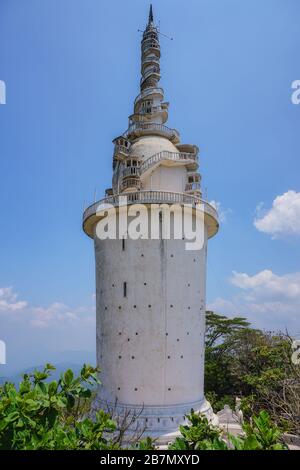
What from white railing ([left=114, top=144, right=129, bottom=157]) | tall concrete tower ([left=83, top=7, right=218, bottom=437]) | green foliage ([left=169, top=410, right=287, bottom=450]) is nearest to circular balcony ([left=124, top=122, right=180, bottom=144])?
white railing ([left=114, top=144, right=129, bottom=157])

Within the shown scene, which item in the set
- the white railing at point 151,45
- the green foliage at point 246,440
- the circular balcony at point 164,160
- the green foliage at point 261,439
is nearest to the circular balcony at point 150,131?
the circular balcony at point 164,160

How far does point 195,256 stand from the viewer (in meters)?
19.4

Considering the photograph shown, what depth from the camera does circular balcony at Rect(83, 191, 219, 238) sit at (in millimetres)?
18656

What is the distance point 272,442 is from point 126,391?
13.7 meters

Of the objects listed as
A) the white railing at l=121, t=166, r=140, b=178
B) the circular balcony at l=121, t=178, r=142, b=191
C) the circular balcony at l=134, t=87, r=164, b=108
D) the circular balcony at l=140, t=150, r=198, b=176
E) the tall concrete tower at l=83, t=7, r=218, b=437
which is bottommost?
the tall concrete tower at l=83, t=7, r=218, b=437

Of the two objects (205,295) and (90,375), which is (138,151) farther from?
(90,375)

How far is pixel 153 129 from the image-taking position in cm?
2347

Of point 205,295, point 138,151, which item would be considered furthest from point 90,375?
point 138,151

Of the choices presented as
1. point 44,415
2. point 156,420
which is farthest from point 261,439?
point 156,420

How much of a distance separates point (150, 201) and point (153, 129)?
7332mm

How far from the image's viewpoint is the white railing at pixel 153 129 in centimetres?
2355
